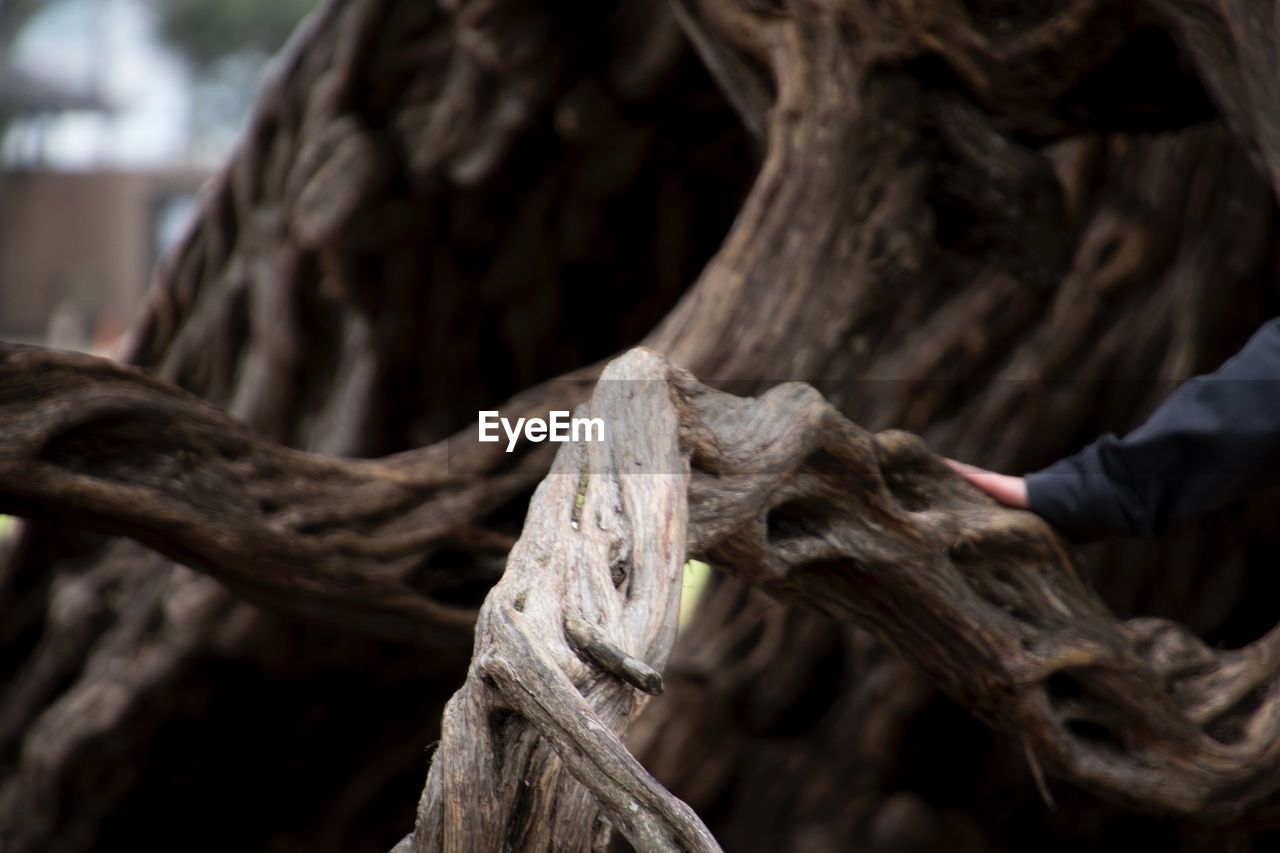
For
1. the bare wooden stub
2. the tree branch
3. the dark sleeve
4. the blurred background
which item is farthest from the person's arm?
the blurred background

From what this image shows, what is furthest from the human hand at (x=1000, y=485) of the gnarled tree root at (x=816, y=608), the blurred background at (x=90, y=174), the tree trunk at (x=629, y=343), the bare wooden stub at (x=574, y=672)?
the blurred background at (x=90, y=174)

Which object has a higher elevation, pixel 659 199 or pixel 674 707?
pixel 659 199

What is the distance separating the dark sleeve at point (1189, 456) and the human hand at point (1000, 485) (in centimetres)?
3

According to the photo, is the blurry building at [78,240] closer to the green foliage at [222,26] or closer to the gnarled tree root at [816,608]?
the green foliage at [222,26]

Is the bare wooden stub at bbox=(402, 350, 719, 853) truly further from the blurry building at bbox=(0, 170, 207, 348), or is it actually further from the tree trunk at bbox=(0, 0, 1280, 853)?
the blurry building at bbox=(0, 170, 207, 348)

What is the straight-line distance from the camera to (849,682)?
2449mm

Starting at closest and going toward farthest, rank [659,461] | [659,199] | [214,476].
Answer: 1. [659,461]
2. [214,476]
3. [659,199]

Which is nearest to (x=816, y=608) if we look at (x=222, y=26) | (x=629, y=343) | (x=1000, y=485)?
(x=1000, y=485)

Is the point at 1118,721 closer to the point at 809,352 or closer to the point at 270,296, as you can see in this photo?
the point at 809,352

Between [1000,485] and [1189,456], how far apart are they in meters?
0.20

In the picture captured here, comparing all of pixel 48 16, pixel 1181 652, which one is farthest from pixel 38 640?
pixel 48 16

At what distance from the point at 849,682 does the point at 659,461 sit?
1256 mm

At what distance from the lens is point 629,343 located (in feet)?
9.66

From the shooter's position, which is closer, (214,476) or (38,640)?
(214,476)
